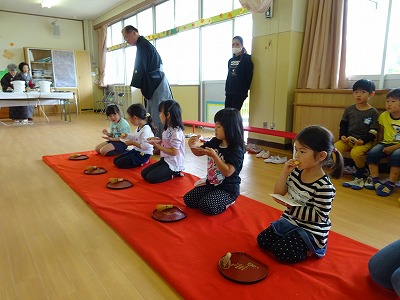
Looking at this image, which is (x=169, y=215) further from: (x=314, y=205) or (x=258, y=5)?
(x=258, y=5)

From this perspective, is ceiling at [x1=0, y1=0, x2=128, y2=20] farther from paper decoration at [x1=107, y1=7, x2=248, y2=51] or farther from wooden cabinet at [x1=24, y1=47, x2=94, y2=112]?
paper decoration at [x1=107, y1=7, x2=248, y2=51]

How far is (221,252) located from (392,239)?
1002mm

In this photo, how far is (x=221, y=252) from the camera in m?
1.52

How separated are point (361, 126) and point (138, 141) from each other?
2.21 m

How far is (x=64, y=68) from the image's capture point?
9.06 metres

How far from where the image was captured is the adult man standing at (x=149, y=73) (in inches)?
138

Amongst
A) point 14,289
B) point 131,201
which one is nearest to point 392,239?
point 131,201

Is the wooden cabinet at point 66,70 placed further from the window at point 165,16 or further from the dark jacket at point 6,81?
the window at point 165,16

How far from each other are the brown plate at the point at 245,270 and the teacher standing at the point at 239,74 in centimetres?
315

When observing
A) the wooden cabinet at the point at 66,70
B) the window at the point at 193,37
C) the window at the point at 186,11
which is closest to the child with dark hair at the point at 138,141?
the window at the point at 193,37

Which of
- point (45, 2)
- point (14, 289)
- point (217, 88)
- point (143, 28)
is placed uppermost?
point (45, 2)

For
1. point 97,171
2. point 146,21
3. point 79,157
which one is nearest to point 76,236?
point 97,171

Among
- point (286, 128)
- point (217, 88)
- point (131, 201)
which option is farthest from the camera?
point (217, 88)

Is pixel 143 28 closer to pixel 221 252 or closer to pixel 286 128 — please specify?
pixel 286 128
